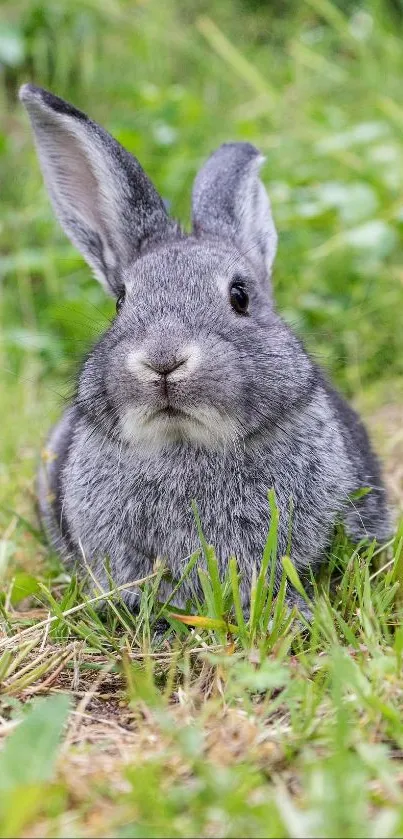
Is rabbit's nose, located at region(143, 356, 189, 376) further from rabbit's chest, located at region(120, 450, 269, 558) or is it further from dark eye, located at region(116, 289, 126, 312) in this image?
dark eye, located at region(116, 289, 126, 312)

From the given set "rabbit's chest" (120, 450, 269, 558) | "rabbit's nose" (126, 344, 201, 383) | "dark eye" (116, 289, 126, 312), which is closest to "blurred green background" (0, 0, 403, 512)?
"dark eye" (116, 289, 126, 312)

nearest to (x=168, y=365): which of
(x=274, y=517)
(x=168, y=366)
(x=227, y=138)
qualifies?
(x=168, y=366)

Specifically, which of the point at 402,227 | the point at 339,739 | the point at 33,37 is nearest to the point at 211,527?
the point at 339,739

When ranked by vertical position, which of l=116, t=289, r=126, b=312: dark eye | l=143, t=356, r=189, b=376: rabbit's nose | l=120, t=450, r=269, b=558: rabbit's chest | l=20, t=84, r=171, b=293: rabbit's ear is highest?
l=20, t=84, r=171, b=293: rabbit's ear

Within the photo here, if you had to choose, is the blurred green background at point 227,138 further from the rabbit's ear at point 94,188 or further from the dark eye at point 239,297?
the dark eye at point 239,297

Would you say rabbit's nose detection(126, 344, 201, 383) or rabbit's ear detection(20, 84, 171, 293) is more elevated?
rabbit's ear detection(20, 84, 171, 293)

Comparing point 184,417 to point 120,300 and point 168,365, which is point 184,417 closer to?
point 168,365

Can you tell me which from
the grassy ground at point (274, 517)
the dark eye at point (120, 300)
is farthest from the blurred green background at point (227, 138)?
the dark eye at point (120, 300)
